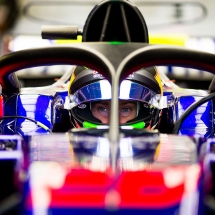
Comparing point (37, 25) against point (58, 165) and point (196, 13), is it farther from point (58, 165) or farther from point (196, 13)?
point (58, 165)

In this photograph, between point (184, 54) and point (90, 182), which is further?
point (184, 54)

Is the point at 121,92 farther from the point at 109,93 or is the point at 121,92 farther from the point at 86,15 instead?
the point at 86,15

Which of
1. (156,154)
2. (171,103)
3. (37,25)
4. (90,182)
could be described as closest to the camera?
(90,182)

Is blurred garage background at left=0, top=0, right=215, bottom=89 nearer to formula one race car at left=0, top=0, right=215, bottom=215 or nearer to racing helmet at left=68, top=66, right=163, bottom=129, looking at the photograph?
racing helmet at left=68, top=66, right=163, bottom=129

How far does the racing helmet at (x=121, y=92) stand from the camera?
1.41 metres

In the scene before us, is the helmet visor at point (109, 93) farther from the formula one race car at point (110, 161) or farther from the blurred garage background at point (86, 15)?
the blurred garage background at point (86, 15)

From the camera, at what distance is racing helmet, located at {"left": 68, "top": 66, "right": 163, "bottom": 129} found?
1410mm

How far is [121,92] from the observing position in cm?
142

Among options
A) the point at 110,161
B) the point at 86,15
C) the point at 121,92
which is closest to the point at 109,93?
the point at 121,92

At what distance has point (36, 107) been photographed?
165 cm

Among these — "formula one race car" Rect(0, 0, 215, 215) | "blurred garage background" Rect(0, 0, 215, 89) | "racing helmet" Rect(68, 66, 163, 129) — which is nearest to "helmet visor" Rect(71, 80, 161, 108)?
"racing helmet" Rect(68, 66, 163, 129)

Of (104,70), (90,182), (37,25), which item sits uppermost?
(37,25)

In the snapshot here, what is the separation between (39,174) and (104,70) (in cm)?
31

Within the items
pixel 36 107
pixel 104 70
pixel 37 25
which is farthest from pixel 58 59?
pixel 37 25
